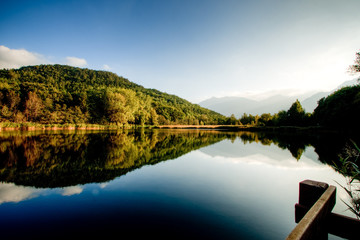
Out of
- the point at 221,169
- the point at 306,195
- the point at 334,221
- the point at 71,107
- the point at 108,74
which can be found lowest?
the point at 221,169

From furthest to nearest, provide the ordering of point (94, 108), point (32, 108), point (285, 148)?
point (94, 108) < point (32, 108) < point (285, 148)

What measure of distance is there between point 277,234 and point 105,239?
375 centimetres

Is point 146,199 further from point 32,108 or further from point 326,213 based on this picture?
point 32,108

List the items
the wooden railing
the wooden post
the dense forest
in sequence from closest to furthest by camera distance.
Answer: the wooden post < the wooden railing < the dense forest

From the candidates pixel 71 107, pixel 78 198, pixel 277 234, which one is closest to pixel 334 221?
pixel 277 234

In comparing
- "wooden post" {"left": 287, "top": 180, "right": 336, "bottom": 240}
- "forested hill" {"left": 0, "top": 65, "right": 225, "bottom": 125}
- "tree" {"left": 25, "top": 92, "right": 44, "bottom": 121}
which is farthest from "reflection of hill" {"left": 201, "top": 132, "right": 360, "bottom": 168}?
"tree" {"left": 25, "top": 92, "right": 44, "bottom": 121}

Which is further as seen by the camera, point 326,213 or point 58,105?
point 58,105

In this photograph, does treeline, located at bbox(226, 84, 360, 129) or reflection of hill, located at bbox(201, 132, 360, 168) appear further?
treeline, located at bbox(226, 84, 360, 129)

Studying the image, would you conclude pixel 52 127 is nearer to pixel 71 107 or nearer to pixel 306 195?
pixel 71 107

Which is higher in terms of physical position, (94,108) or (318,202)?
(94,108)

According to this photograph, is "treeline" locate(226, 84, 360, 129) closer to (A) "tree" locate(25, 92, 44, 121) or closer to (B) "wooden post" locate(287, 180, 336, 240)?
(B) "wooden post" locate(287, 180, 336, 240)

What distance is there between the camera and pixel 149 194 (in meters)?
5.90

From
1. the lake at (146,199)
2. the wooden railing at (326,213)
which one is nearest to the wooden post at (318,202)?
the wooden railing at (326,213)

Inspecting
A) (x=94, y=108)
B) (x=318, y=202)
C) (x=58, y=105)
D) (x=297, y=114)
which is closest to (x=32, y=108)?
(x=58, y=105)
